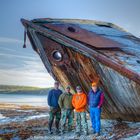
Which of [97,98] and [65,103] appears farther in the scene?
[65,103]

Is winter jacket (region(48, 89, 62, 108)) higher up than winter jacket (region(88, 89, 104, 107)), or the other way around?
winter jacket (region(88, 89, 104, 107))

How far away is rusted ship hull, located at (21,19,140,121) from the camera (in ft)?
30.9

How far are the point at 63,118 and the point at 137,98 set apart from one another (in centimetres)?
271

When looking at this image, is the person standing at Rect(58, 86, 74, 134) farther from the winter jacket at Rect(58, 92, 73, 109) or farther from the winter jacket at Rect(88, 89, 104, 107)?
the winter jacket at Rect(88, 89, 104, 107)

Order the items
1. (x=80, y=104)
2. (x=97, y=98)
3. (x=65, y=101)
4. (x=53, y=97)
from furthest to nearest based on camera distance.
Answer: (x=53, y=97)
(x=65, y=101)
(x=80, y=104)
(x=97, y=98)

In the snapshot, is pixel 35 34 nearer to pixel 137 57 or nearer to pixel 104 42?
pixel 104 42

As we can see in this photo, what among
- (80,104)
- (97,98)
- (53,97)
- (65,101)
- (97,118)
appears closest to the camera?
(97,98)

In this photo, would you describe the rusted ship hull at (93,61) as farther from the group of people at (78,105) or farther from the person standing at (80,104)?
the person standing at (80,104)

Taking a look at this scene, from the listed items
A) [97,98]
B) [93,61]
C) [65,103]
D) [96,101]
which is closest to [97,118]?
[96,101]

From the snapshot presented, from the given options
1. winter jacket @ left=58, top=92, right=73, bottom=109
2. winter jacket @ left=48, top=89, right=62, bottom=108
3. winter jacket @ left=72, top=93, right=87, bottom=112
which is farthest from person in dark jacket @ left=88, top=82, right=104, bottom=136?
winter jacket @ left=48, top=89, right=62, bottom=108

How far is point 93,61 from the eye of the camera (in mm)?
10133

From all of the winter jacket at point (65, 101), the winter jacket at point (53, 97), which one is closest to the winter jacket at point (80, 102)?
the winter jacket at point (65, 101)

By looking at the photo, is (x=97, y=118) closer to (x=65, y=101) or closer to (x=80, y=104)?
(x=80, y=104)

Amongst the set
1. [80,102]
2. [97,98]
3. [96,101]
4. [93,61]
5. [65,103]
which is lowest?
[65,103]
